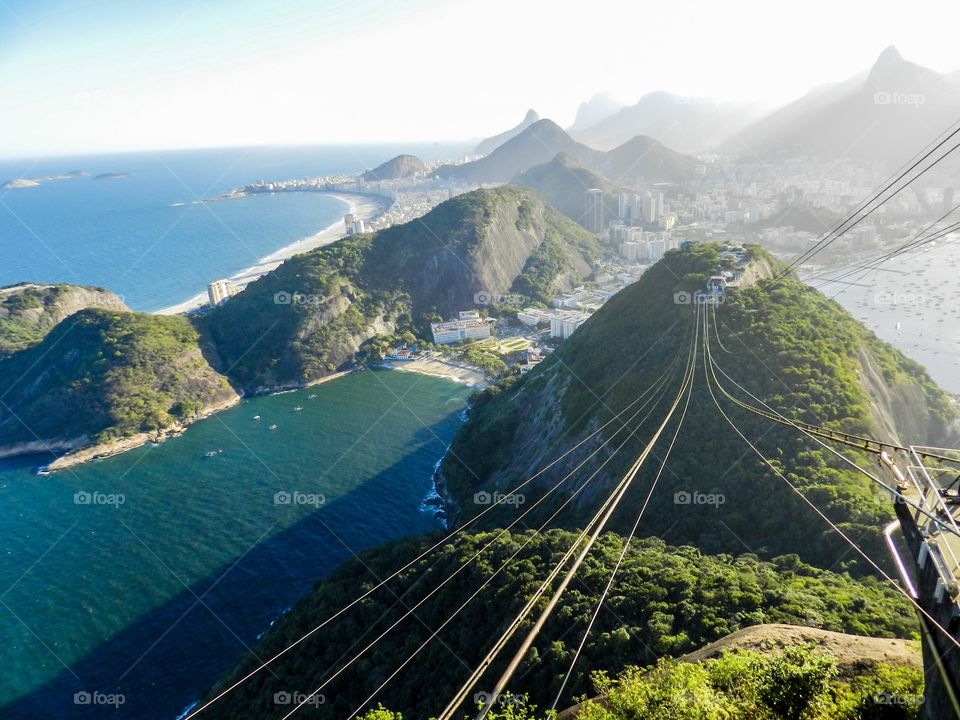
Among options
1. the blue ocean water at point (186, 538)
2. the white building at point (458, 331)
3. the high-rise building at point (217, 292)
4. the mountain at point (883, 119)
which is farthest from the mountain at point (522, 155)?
the blue ocean water at point (186, 538)

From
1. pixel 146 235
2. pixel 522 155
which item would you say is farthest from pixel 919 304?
pixel 522 155

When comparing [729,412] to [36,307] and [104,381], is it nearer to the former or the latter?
[104,381]

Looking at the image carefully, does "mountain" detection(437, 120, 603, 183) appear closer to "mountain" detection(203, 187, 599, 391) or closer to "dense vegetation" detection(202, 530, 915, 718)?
"mountain" detection(203, 187, 599, 391)

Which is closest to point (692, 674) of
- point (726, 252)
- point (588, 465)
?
point (588, 465)

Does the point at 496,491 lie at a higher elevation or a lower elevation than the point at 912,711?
lower

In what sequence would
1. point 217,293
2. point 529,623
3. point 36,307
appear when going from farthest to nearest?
point 217,293, point 36,307, point 529,623

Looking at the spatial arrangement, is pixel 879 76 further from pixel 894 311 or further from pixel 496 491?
pixel 496 491
